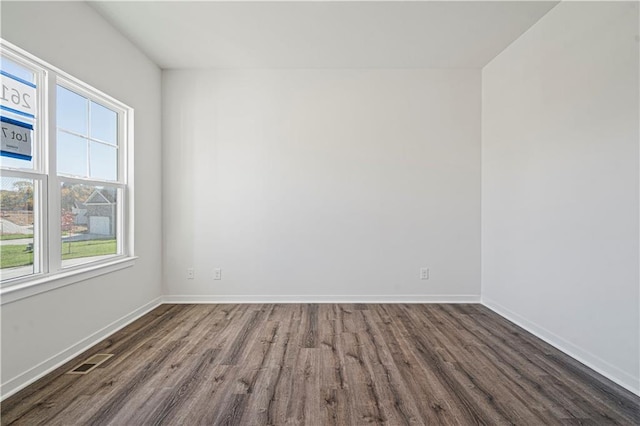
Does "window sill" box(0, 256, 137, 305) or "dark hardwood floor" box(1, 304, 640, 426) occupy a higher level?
"window sill" box(0, 256, 137, 305)

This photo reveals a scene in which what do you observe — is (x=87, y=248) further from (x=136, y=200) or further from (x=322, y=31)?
(x=322, y=31)

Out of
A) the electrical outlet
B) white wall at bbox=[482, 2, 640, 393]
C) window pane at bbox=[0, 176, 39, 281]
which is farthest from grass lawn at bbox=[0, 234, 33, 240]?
white wall at bbox=[482, 2, 640, 393]

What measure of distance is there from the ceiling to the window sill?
220 cm

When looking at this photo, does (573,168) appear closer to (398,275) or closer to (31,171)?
(398,275)

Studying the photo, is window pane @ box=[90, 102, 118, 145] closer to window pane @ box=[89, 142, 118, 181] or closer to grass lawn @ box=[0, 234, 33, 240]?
window pane @ box=[89, 142, 118, 181]

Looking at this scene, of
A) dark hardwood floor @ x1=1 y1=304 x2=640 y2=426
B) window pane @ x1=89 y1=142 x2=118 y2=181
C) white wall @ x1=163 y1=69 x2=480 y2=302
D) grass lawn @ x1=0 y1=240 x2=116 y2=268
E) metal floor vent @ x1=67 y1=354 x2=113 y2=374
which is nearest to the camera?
dark hardwood floor @ x1=1 y1=304 x2=640 y2=426

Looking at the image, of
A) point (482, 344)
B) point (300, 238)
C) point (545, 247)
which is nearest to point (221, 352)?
point (300, 238)

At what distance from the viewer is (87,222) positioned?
2719 mm

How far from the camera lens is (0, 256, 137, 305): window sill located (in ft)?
6.23

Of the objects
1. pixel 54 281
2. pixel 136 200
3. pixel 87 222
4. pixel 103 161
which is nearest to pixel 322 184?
pixel 136 200

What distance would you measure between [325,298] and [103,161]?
2757mm

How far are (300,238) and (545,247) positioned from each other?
8.13 ft

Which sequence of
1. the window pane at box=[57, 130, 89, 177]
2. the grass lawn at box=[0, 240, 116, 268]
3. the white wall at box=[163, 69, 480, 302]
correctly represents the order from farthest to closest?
the white wall at box=[163, 69, 480, 302] < the window pane at box=[57, 130, 89, 177] < the grass lawn at box=[0, 240, 116, 268]

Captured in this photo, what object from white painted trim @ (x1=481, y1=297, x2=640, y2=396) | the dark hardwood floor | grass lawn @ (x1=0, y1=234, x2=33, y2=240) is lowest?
the dark hardwood floor
